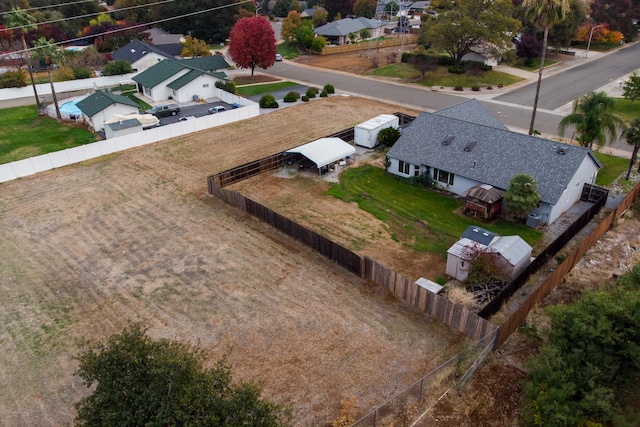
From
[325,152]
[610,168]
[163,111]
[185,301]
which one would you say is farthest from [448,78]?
[185,301]

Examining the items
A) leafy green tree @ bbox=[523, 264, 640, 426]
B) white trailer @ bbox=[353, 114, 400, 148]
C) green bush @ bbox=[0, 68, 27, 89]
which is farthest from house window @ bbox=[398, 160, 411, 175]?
green bush @ bbox=[0, 68, 27, 89]

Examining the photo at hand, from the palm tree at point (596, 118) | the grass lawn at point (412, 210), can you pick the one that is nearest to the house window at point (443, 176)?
the grass lawn at point (412, 210)

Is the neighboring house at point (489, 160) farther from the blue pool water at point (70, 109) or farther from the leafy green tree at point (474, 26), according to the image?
the blue pool water at point (70, 109)

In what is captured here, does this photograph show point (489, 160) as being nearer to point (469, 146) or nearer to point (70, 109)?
point (469, 146)

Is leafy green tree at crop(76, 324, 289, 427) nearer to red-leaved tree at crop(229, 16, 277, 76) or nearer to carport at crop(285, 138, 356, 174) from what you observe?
carport at crop(285, 138, 356, 174)

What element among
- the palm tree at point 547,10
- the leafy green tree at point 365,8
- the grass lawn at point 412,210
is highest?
the palm tree at point 547,10

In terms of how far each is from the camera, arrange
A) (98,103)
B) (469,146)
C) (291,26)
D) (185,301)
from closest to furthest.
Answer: (185,301), (469,146), (98,103), (291,26)

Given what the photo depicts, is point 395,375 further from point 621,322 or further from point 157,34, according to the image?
point 157,34

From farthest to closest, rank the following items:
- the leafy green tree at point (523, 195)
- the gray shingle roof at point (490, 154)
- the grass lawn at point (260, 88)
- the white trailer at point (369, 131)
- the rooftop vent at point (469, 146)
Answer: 1. the grass lawn at point (260, 88)
2. the white trailer at point (369, 131)
3. the rooftop vent at point (469, 146)
4. the gray shingle roof at point (490, 154)
5. the leafy green tree at point (523, 195)
